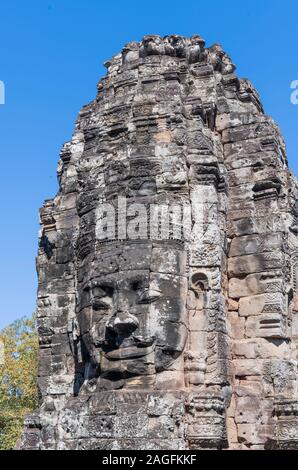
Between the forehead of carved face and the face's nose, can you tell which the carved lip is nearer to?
the forehead of carved face

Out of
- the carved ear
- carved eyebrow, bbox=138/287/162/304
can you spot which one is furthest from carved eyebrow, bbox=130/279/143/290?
the carved ear

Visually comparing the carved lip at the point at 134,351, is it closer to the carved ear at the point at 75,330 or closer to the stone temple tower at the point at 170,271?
the stone temple tower at the point at 170,271

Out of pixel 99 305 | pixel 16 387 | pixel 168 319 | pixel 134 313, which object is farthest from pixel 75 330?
pixel 16 387

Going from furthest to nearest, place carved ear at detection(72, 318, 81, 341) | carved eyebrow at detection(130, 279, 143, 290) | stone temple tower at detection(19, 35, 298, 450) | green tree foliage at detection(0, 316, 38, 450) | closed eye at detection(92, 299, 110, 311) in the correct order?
green tree foliage at detection(0, 316, 38, 450) → carved ear at detection(72, 318, 81, 341) → closed eye at detection(92, 299, 110, 311) → carved eyebrow at detection(130, 279, 143, 290) → stone temple tower at detection(19, 35, 298, 450)

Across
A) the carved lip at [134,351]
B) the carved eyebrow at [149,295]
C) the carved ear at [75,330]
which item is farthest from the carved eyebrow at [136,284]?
the carved ear at [75,330]

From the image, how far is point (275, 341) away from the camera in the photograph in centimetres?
905

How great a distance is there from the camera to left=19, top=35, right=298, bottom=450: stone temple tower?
821 centimetres

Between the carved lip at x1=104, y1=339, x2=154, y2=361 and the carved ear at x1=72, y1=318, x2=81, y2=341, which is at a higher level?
the carved ear at x1=72, y1=318, x2=81, y2=341

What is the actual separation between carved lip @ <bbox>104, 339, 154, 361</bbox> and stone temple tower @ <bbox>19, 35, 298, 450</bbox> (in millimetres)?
17

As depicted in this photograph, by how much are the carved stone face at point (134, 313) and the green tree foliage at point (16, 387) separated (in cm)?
1560

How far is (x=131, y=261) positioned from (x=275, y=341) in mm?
2266

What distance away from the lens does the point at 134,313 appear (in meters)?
8.44

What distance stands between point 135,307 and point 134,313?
83 mm
